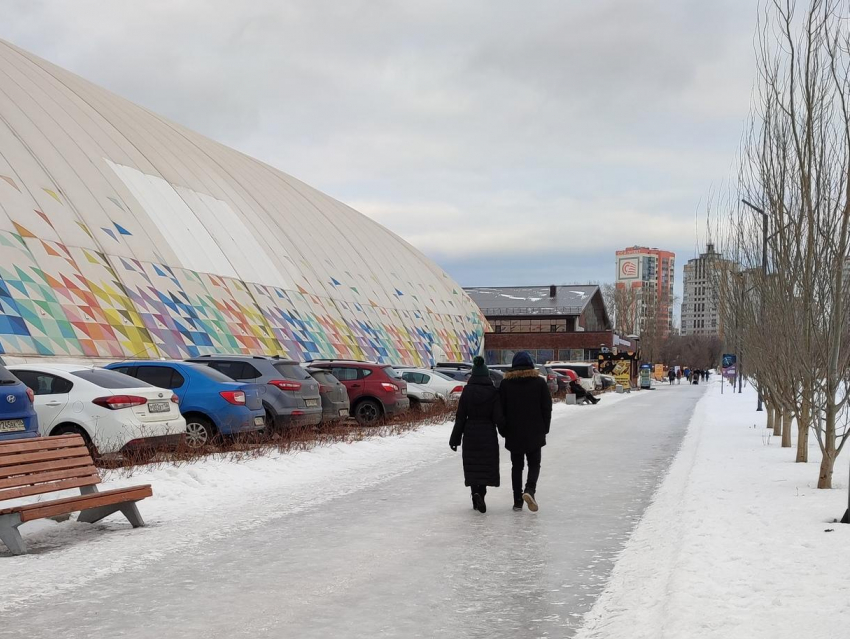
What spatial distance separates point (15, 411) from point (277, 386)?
6.86m

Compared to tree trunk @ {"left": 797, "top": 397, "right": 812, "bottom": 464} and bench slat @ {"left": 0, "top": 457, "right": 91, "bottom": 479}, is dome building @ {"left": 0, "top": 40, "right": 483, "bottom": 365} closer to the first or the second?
bench slat @ {"left": 0, "top": 457, "right": 91, "bottom": 479}

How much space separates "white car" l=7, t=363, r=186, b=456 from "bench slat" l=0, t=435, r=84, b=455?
3.21 meters

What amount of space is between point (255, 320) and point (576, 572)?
28.0 metres

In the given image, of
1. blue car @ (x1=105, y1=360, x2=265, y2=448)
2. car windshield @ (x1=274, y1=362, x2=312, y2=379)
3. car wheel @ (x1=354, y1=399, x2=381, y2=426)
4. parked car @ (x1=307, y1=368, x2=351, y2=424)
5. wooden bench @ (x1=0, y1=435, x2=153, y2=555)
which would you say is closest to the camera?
wooden bench @ (x1=0, y1=435, x2=153, y2=555)

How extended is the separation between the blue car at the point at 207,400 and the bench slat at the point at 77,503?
5.79 m

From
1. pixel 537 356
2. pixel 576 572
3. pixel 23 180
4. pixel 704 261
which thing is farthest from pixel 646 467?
pixel 537 356

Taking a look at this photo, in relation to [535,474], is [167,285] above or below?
above

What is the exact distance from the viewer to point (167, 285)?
29.8 meters

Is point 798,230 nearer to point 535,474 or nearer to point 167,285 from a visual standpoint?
point 535,474

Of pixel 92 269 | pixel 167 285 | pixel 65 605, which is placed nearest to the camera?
pixel 65 605

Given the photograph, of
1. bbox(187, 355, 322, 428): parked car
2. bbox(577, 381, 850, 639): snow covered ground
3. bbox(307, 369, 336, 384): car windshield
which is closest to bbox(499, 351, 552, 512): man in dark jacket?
bbox(577, 381, 850, 639): snow covered ground

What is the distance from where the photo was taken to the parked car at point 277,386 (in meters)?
16.7

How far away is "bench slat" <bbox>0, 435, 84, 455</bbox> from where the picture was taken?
25.5 feet

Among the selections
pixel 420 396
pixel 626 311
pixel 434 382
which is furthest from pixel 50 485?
pixel 626 311
